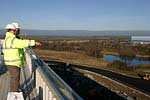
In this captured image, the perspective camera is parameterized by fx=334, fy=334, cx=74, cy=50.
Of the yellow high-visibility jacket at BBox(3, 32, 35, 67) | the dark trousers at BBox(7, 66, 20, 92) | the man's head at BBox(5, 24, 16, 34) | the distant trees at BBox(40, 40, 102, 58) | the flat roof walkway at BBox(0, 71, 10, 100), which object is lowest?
the distant trees at BBox(40, 40, 102, 58)

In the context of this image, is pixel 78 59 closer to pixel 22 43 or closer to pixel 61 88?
pixel 22 43

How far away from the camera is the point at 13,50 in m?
5.79

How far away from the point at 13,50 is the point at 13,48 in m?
0.05

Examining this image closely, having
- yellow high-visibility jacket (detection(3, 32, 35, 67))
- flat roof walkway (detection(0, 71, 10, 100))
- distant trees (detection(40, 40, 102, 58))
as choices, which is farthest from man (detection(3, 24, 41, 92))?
distant trees (detection(40, 40, 102, 58))

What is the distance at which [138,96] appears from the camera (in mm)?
26125

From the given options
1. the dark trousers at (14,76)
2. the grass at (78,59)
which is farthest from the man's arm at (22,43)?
the grass at (78,59)

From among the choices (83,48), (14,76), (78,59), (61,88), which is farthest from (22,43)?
(83,48)

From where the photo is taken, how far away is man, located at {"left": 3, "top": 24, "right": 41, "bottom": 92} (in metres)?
5.57

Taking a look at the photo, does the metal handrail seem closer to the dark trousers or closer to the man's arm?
the man's arm

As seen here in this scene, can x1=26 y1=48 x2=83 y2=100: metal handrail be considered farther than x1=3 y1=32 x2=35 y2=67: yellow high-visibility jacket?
No

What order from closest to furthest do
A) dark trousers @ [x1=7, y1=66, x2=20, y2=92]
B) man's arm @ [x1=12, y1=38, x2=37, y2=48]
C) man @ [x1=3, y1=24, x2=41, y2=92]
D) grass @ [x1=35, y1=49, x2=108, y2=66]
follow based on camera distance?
man's arm @ [x1=12, y1=38, x2=37, y2=48] < man @ [x1=3, y1=24, x2=41, y2=92] < dark trousers @ [x1=7, y1=66, x2=20, y2=92] < grass @ [x1=35, y1=49, x2=108, y2=66]

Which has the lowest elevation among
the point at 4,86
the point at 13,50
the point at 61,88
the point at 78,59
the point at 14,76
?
the point at 78,59

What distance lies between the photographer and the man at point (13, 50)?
18.3 ft

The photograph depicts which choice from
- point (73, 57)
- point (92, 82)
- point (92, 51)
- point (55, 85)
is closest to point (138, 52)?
point (92, 51)
